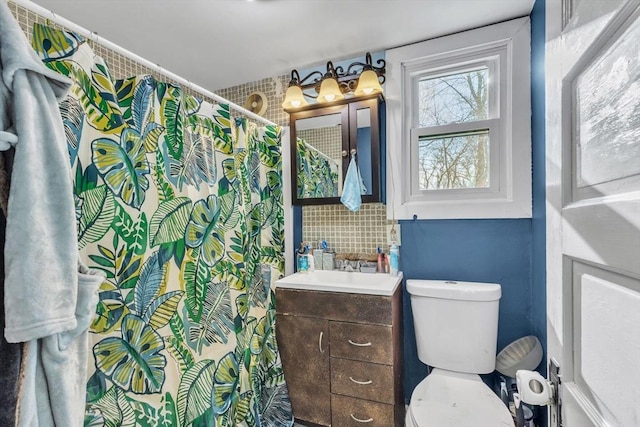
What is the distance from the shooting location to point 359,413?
1.51 meters

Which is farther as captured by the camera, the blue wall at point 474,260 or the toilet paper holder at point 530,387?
the blue wall at point 474,260

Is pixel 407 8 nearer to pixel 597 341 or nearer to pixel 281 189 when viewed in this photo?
pixel 281 189

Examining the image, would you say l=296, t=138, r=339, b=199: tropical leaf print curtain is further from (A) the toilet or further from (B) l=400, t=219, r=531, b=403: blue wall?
(A) the toilet

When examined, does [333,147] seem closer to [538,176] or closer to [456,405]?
[538,176]

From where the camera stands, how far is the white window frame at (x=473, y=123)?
5.18 ft

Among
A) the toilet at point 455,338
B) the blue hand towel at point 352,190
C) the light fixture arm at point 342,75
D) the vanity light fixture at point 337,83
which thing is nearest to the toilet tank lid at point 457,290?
the toilet at point 455,338

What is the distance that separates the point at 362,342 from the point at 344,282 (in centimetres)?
43

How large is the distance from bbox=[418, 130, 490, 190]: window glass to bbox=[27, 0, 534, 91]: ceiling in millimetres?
629

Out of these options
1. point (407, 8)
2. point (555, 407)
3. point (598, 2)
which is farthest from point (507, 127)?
point (555, 407)

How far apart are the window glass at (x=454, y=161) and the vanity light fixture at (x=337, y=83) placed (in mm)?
479

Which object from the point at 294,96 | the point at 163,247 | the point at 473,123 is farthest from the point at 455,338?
the point at 294,96

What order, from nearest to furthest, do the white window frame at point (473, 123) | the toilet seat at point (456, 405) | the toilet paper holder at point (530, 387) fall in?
1. the toilet paper holder at point (530, 387)
2. the toilet seat at point (456, 405)
3. the white window frame at point (473, 123)

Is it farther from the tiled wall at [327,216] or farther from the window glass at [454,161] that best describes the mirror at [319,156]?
the window glass at [454,161]

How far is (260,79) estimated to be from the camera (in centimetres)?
222
